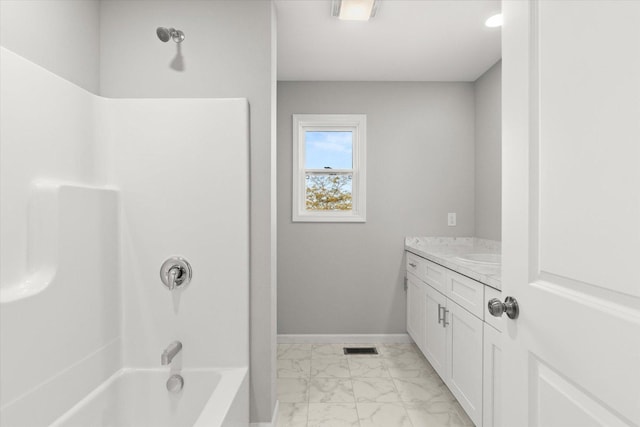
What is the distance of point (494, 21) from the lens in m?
2.31

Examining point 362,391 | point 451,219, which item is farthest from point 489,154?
point 362,391

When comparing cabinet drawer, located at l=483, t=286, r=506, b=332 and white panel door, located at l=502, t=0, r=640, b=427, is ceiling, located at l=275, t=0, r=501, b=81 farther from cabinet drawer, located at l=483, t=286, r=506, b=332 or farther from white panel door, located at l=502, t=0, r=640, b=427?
cabinet drawer, located at l=483, t=286, r=506, b=332

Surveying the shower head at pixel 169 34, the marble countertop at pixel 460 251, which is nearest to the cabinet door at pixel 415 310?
the marble countertop at pixel 460 251

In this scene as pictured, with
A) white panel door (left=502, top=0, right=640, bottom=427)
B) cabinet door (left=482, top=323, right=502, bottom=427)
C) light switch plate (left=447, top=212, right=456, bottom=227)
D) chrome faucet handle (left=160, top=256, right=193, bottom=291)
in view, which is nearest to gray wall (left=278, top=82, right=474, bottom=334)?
light switch plate (left=447, top=212, right=456, bottom=227)

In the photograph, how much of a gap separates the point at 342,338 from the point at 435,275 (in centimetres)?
124

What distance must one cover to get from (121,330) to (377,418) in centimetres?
153

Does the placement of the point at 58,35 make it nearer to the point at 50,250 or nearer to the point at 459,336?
the point at 50,250

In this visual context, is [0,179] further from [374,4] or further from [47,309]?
[374,4]

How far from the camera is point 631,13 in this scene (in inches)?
24.9

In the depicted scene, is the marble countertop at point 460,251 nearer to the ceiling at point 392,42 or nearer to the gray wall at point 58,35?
the ceiling at point 392,42

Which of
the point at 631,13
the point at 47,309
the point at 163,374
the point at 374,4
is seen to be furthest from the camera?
the point at 374,4

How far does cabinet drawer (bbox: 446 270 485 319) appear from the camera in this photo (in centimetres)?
179

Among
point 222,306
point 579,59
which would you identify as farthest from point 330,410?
point 579,59

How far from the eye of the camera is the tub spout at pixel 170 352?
1.63 metres
